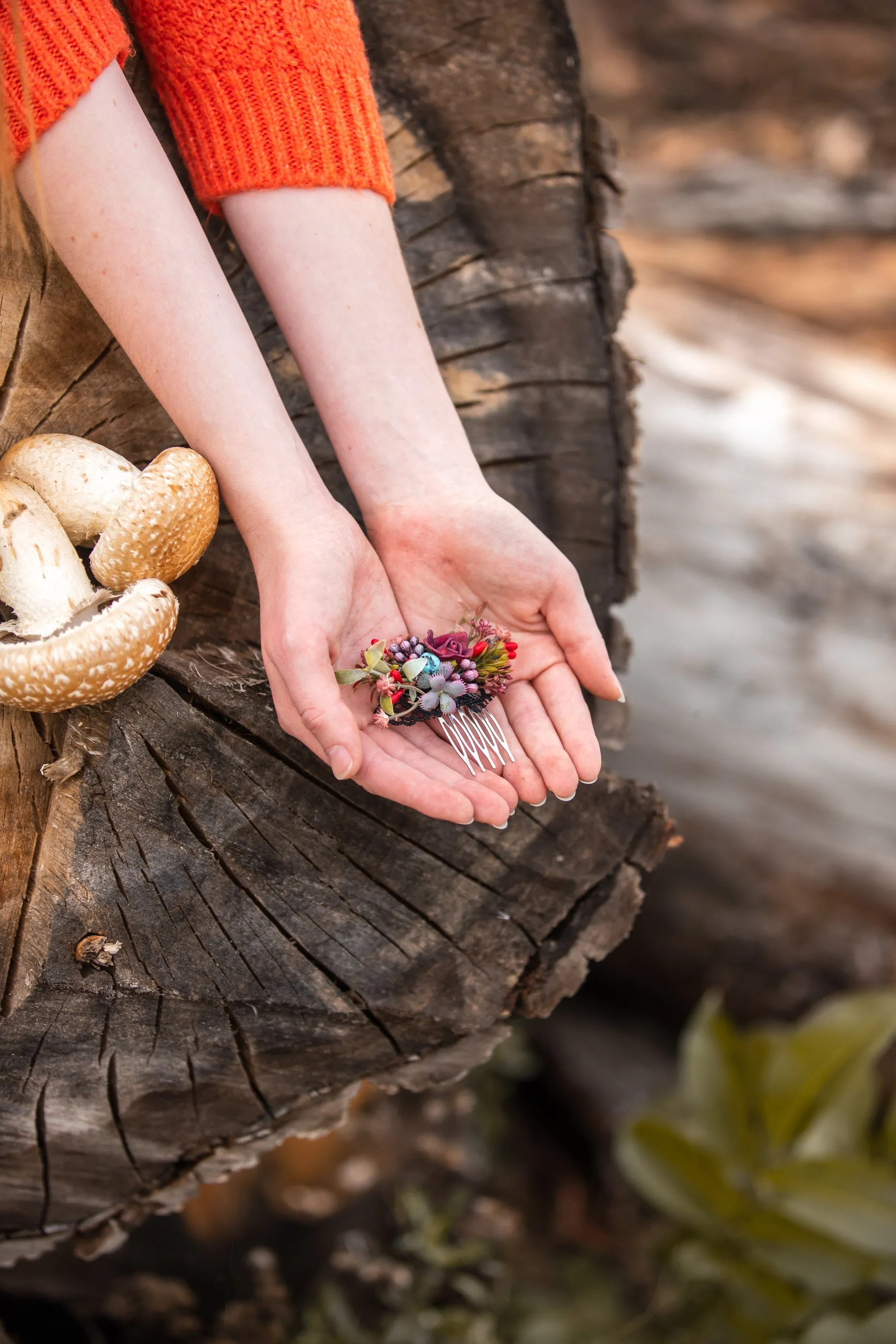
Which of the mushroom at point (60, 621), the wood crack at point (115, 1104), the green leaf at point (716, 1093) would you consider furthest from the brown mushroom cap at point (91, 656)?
the green leaf at point (716, 1093)

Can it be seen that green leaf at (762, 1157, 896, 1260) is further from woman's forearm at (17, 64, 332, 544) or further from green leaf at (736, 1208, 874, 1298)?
woman's forearm at (17, 64, 332, 544)

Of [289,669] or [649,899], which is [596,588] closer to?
[289,669]

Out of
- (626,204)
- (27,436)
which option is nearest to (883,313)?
(626,204)

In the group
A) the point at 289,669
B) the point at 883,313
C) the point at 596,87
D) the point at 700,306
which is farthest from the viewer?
the point at 596,87

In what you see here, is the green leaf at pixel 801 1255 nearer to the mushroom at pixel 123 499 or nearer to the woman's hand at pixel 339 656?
the woman's hand at pixel 339 656

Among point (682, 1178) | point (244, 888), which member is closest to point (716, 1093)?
point (682, 1178)

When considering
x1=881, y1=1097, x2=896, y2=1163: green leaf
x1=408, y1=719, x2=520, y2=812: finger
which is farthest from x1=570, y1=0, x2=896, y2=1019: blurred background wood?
x1=408, y1=719, x2=520, y2=812: finger
